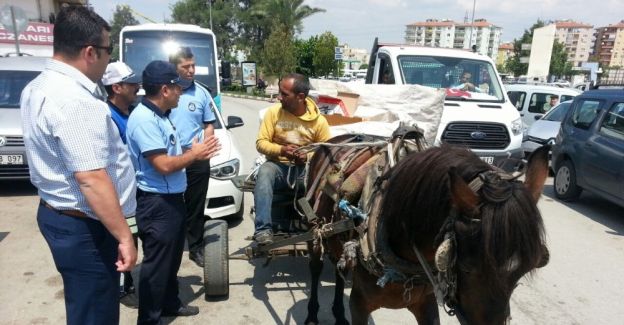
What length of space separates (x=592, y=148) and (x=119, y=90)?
266 inches

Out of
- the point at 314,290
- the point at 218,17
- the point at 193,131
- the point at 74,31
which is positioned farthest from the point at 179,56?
the point at 218,17

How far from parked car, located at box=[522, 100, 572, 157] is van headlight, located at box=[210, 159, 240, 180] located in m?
6.70

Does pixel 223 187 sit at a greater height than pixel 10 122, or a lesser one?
lesser

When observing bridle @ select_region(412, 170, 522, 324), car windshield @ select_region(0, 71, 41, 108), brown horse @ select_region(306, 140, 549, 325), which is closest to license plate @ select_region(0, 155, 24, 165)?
car windshield @ select_region(0, 71, 41, 108)

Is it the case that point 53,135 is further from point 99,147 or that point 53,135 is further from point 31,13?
point 31,13

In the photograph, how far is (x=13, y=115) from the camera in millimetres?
6633

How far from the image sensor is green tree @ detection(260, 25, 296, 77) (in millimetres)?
29923

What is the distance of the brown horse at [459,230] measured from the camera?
1.50 metres

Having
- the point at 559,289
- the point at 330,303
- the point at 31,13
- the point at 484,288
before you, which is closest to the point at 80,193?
the point at 484,288

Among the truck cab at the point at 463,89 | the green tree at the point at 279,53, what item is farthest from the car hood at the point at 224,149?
the green tree at the point at 279,53

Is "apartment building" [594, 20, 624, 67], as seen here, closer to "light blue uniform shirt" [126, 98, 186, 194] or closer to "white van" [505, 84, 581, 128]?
"white van" [505, 84, 581, 128]

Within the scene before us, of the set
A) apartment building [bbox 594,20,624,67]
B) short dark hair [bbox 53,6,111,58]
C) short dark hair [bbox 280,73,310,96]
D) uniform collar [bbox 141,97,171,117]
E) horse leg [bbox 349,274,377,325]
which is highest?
apartment building [bbox 594,20,624,67]

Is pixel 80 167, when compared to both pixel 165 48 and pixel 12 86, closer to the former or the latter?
pixel 12 86

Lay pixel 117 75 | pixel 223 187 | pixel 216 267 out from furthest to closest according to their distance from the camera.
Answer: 1. pixel 223 187
2. pixel 216 267
3. pixel 117 75
